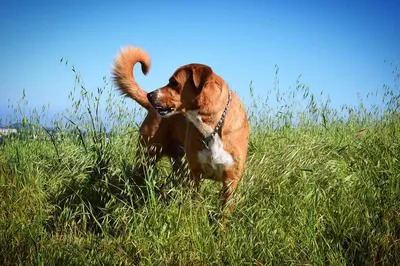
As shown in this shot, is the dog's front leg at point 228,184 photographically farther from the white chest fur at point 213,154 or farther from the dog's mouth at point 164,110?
the dog's mouth at point 164,110

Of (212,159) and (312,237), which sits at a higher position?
(212,159)

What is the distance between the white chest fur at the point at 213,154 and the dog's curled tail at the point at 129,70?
1.05m

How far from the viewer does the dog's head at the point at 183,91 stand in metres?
3.52

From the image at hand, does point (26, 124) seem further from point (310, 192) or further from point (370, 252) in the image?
point (370, 252)

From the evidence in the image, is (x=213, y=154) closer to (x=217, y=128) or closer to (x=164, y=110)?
(x=217, y=128)

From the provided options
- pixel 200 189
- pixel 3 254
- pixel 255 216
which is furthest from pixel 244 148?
pixel 3 254

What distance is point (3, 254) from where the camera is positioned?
2686 millimetres

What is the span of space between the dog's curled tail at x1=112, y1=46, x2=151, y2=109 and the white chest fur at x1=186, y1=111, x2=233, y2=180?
1052mm

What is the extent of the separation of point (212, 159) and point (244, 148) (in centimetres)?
32

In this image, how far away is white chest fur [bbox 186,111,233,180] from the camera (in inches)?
142

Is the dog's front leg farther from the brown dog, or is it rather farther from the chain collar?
the chain collar

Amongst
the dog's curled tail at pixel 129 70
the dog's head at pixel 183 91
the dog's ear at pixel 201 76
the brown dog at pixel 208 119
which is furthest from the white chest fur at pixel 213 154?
the dog's curled tail at pixel 129 70

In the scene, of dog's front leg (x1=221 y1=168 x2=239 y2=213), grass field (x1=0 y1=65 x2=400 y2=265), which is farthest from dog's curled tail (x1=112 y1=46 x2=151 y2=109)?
dog's front leg (x1=221 y1=168 x2=239 y2=213)

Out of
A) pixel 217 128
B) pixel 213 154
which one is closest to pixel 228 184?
pixel 213 154
